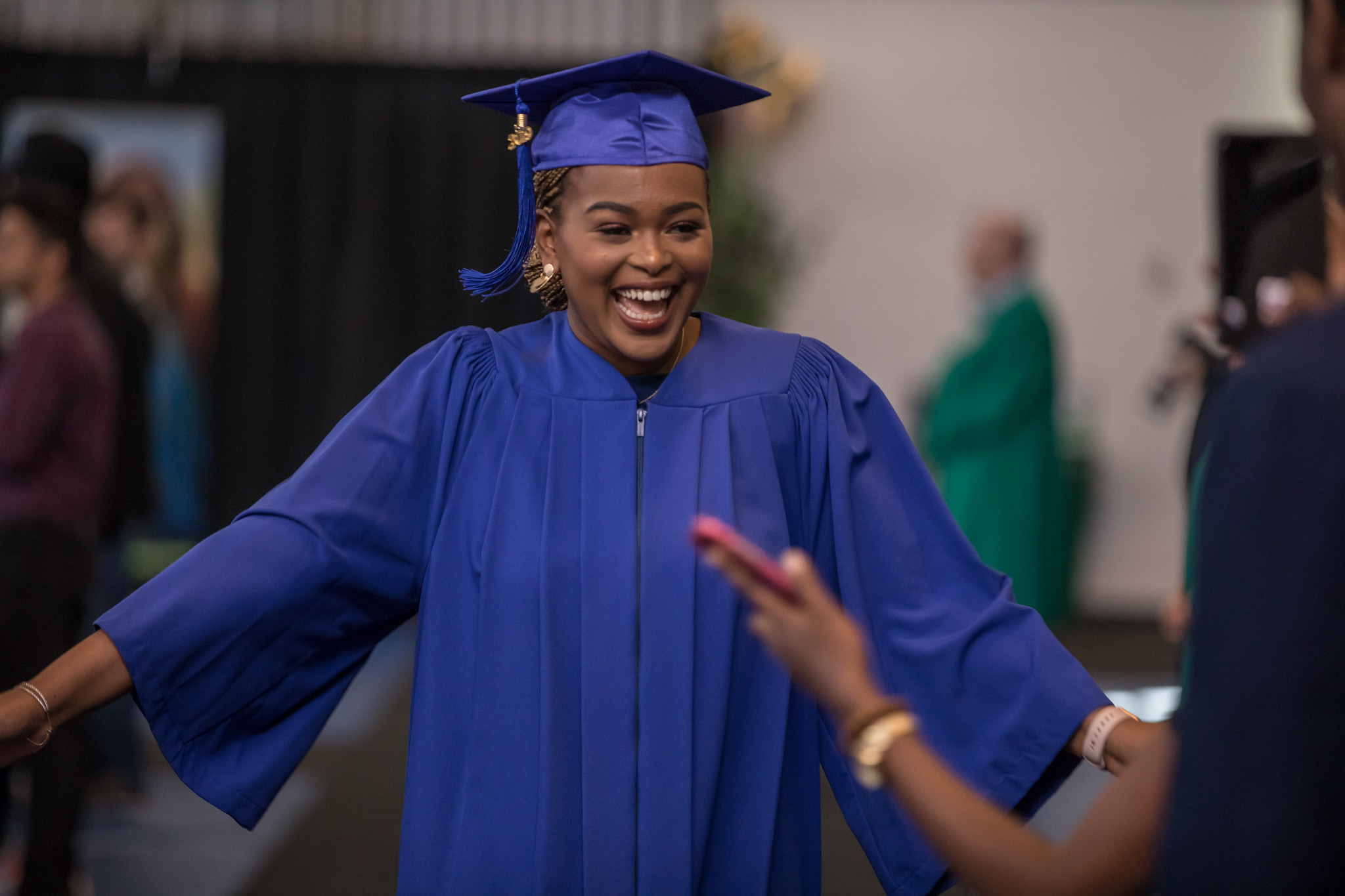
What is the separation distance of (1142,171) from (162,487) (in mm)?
5944

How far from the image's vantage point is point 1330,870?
0.86 m

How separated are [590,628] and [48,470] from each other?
7.51 ft

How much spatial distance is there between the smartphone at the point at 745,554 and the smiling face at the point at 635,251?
27.2 inches

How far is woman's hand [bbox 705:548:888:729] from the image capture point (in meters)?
1.03

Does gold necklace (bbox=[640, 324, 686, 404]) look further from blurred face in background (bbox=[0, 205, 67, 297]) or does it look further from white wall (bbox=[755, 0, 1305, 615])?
white wall (bbox=[755, 0, 1305, 615])

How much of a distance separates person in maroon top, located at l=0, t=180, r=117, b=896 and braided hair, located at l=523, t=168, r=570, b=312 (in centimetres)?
197

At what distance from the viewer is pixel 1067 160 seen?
8242mm

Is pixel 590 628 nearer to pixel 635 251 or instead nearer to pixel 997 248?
pixel 635 251

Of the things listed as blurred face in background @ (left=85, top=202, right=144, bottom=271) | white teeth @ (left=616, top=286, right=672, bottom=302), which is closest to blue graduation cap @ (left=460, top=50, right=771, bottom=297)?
white teeth @ (left=616, top=286, right=672, bottom=302)

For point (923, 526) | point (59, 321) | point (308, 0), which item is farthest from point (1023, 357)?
point (308, 0)

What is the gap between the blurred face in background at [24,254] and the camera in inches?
138

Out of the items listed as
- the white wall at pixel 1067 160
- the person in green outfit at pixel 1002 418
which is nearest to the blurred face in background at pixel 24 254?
the person in green outfit at pixel 1002 418

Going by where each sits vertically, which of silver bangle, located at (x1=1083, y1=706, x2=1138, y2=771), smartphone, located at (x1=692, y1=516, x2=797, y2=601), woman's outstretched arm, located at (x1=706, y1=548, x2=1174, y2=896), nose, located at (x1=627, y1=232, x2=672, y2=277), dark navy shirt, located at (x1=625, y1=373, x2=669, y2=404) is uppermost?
nose, located at (x1=627, y1=232, x2=672, y2=277)

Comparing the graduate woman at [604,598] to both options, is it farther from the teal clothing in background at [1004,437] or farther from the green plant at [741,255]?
the green plant at [741,255]
